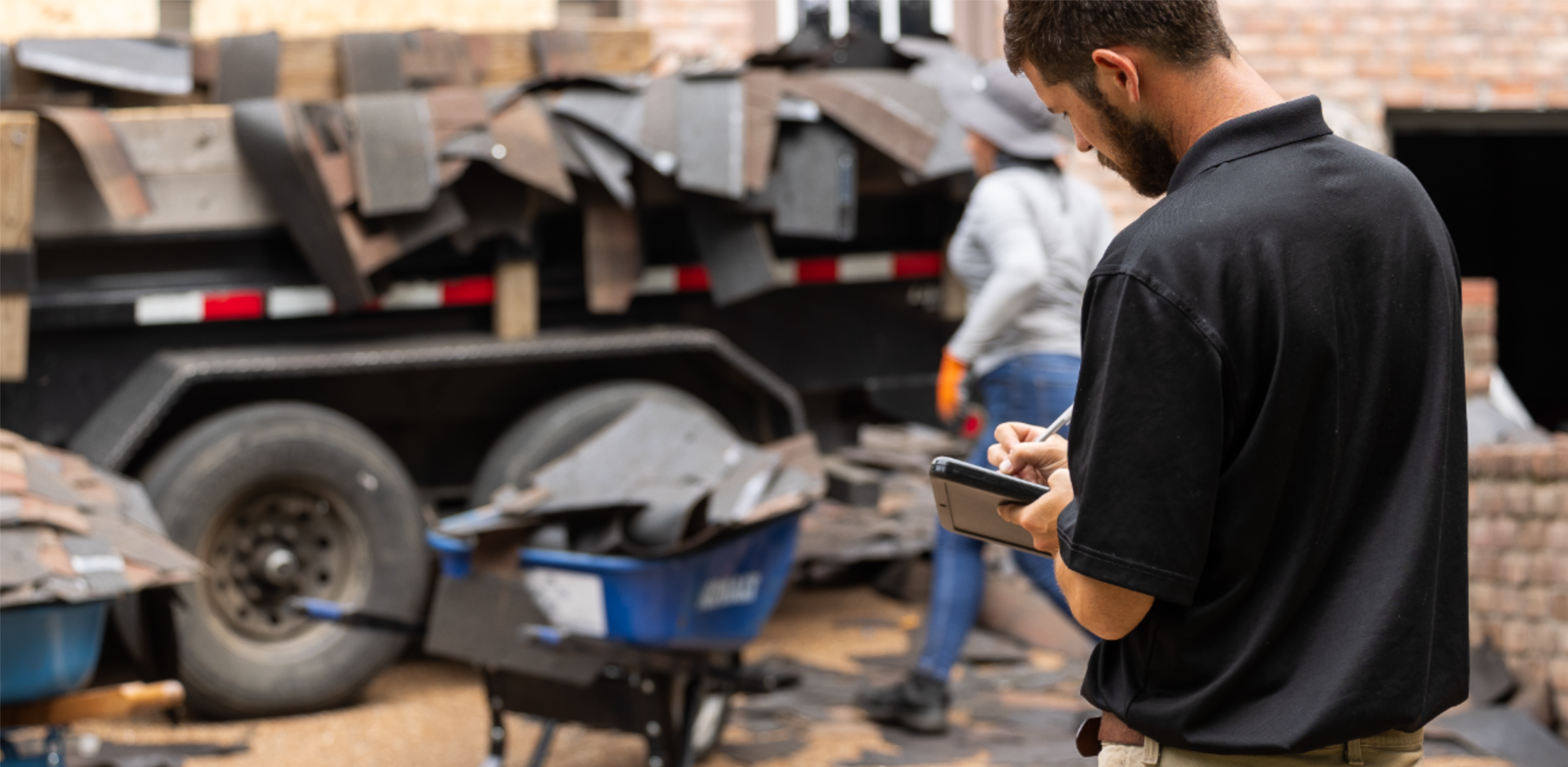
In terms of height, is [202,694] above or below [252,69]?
below

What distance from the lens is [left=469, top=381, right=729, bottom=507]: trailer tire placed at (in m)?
5.11

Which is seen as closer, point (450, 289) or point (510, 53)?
point (450, 289)

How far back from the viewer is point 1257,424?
1446 mm

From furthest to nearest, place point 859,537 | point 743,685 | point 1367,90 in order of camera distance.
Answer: point 1367,90 < point 859,537 < point 743,685

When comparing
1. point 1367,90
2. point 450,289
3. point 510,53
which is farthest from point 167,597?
point 1367,90

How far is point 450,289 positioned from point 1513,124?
21.1 ft

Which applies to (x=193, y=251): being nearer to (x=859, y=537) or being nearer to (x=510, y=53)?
(x=510, y=53)

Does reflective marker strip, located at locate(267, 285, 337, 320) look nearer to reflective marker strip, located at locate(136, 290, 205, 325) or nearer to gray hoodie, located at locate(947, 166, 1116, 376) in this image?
reflective marker strip, located at locate(136, 290, 205, 325)

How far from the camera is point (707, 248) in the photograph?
17.2 ft

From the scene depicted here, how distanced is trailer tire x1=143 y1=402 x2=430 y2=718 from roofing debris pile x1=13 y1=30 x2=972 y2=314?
0.51 m

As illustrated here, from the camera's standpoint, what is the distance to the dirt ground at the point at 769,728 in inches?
177

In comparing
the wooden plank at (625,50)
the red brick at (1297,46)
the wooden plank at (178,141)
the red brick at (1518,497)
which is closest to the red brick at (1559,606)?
the red brick at (1518,497)

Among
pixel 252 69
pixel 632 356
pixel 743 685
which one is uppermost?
pixel 252 69

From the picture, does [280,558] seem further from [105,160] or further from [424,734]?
[105,160]
